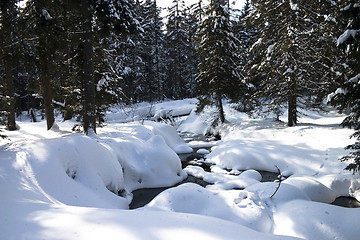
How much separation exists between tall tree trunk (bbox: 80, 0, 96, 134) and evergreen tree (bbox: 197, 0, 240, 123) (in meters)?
10.0

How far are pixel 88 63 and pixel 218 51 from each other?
1083 cm

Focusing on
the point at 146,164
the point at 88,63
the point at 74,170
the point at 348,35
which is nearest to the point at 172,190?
the point at 74,170

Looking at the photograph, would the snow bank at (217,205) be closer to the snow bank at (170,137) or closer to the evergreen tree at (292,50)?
the snow bank at (170,137)

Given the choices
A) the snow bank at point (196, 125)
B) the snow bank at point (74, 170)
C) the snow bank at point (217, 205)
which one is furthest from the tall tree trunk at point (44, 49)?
the snow bank at point (196, 125)

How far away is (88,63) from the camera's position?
8977mm

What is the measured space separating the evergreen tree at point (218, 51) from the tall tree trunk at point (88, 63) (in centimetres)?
1003

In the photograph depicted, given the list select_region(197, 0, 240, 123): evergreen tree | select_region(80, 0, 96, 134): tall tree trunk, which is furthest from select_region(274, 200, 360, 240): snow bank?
select_region(197, 0, 240, 123): evergreen tree

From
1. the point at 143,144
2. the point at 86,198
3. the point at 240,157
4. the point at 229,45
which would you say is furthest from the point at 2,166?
the point at 229,45

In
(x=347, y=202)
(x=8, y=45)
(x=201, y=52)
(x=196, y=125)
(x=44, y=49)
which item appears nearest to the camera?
(x=347, y=202)

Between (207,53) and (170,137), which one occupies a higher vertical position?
(207,53)

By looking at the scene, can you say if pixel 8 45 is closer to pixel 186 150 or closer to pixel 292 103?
pixel 186 150

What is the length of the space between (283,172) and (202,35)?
40.6 feet

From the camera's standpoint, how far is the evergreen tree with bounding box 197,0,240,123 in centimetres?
1691

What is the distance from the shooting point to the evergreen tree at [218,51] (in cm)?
1691
